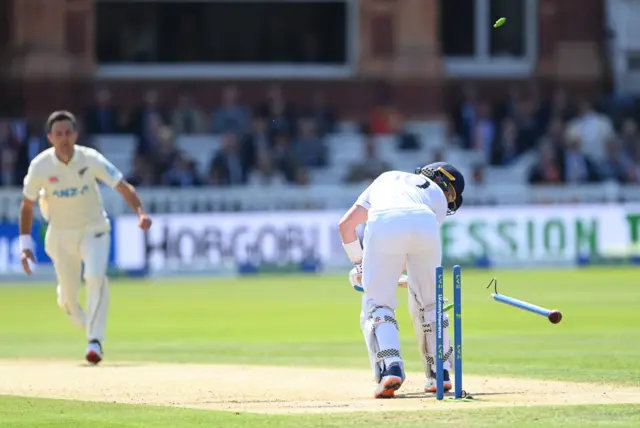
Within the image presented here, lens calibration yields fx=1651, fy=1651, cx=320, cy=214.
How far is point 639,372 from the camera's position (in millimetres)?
12211

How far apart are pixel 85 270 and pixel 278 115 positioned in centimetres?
1637

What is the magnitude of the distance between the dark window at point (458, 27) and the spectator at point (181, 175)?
908 centimetres

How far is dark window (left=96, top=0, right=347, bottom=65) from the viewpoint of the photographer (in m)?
33.8

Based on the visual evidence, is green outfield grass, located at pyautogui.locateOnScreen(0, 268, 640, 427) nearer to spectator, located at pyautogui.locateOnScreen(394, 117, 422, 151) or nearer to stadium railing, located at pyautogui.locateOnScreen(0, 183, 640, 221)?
stadium railing, located at pyautogui.locateOnScreen(0, 183, 640, 221)

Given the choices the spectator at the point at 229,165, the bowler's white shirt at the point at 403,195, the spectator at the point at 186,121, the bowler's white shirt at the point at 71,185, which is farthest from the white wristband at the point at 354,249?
the spectator at the point at 186,121

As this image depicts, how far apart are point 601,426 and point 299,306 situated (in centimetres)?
1261

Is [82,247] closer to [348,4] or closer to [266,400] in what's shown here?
[266,400]

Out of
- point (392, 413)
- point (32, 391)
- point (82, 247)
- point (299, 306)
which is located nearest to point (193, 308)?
point (299, 306)

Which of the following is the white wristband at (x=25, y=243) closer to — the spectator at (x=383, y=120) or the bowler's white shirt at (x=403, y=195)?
the bowler's white shirt at (x=403, y=195)

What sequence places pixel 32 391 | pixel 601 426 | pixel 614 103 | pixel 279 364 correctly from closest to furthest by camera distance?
pixel 601 426 → pixel 32 391 → pixel 279 364 → pixel 614 103

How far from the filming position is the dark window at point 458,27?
116 ft

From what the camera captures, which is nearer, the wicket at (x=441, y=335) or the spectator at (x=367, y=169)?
the wicket at (x=441, y=335)

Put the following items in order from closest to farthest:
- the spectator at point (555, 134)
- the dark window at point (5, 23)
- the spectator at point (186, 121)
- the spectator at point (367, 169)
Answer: the spectator at point (367, 169) → the spectator at point (555, 134) → the spectator at point (186, 121) → the dark window at point (5, 23)

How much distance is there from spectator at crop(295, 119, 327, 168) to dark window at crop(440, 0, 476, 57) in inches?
244
